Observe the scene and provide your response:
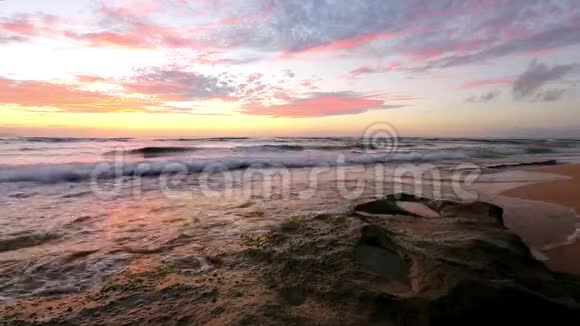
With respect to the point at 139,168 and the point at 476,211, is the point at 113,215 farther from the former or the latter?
the point at 139,168

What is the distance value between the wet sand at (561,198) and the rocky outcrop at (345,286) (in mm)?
458

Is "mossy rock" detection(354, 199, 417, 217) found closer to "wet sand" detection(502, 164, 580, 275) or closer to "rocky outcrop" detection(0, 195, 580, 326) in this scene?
"rocky outcrop" detection(0, 195, 580, 326)

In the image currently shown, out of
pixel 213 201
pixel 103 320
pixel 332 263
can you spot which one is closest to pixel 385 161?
pixel 213 201

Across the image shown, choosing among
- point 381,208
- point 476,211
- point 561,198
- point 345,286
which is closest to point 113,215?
point 381,208

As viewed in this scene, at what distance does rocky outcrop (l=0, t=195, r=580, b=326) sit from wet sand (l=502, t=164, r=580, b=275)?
0.46 m

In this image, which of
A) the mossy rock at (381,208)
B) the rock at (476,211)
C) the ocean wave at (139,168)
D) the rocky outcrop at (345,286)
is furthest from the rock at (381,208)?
the ocean wave at (139,168)

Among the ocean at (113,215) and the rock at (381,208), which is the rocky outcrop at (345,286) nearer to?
the ocean at (113,215)

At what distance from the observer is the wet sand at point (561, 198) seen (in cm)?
340

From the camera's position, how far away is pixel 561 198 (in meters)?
7.12

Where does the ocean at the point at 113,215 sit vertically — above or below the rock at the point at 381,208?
below

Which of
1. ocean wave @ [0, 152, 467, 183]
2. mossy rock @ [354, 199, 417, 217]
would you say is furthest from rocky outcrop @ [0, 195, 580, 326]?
ocean wave @ [0, 152, 467, 183]

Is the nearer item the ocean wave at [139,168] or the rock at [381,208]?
the rock at [381,208]

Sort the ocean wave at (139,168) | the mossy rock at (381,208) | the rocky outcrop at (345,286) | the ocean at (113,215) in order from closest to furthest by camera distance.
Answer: the rocky outcrop at (345,286), the ocean at (113,215), the mossy rock at (381,208), the ocean wave at (139,168)

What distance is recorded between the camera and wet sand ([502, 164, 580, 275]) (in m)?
3.40
